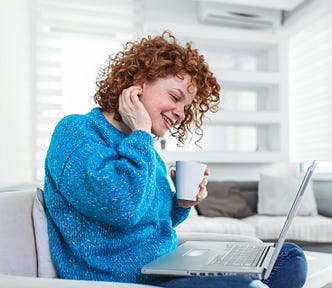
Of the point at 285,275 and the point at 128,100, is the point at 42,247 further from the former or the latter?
the point at 285,275

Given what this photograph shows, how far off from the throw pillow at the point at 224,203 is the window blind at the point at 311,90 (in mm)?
897

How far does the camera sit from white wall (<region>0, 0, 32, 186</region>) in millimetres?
2580

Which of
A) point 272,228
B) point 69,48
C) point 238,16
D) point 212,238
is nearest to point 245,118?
point 238,16

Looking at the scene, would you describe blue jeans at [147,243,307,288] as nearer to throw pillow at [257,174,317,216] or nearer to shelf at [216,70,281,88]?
throw pillow at [257,174,317,216]

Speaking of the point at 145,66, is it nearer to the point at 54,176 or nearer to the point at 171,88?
the point at 171,88

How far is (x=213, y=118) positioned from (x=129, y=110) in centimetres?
278

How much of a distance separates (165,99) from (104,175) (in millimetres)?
370

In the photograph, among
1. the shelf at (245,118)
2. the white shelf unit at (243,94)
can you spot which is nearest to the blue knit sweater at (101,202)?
the white shelf unit at (243,94)

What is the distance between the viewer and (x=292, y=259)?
124cm

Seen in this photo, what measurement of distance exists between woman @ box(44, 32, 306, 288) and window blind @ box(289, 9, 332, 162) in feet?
8.97

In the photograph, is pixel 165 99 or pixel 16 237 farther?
pixel 165 99

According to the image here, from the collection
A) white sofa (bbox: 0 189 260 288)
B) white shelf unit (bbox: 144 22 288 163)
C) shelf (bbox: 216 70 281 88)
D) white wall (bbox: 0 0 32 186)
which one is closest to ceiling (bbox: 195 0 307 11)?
white shelf unit (bbox: 144 22 288 163)

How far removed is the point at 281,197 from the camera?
3.44 metres

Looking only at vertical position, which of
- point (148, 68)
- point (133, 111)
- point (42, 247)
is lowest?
point (42, 247)
